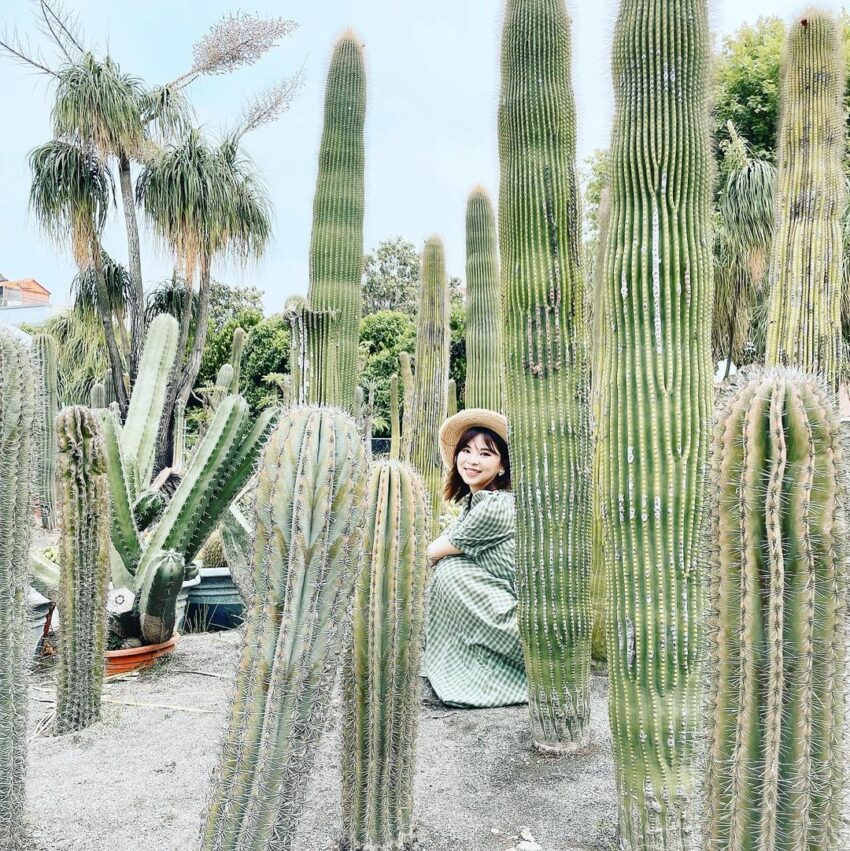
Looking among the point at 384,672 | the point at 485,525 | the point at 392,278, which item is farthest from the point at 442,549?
the point at 392,278

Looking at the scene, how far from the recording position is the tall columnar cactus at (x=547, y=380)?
10.2ft

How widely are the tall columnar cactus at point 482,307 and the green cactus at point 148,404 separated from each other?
8.33ft

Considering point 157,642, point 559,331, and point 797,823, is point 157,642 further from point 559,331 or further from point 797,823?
point 797,823

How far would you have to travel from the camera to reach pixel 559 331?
3.13m

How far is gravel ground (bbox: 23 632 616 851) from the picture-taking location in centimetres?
255

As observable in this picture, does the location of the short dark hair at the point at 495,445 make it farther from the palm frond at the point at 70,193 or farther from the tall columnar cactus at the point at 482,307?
the palm frond at the point at 70,193

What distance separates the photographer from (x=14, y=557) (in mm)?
2248

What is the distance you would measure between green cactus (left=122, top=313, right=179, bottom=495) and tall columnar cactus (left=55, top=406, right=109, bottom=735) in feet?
5.06

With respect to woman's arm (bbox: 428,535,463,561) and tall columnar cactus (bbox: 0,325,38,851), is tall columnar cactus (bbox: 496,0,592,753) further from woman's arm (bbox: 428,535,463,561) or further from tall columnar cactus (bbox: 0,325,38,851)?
tall columnar cactus (bbox: 0,325,38,851)

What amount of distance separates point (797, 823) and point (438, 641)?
2617 mm

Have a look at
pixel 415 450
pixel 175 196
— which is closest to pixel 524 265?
pixel 415 450

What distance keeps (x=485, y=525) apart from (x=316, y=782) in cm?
140

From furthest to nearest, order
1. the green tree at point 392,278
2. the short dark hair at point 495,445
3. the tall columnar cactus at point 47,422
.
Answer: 1. the green tree at point 392,278
2. the tall columnar cactus at point 47,422
3. the short dark hair at point 495,445

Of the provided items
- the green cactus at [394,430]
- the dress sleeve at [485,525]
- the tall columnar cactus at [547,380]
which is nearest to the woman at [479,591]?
the dress sleeve at [485,525]
